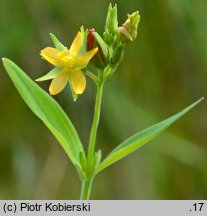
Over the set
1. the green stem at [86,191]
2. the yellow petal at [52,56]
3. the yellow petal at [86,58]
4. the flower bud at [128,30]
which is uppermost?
the flower bud at [128,30]

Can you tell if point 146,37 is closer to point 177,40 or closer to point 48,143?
point 177,40

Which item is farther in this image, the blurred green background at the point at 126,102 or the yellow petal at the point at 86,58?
the blurred green background at the point at 126,102

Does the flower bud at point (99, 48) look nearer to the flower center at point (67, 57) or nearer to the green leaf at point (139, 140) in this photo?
the flower center at point (67, 57)

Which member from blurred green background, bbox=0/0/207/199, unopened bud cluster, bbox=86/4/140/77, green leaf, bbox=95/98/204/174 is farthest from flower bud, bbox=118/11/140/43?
blurred green background, bbox=0/0/207/199

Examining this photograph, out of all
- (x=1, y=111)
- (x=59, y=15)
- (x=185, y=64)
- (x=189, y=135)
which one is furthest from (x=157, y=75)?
(x=1, y=111)

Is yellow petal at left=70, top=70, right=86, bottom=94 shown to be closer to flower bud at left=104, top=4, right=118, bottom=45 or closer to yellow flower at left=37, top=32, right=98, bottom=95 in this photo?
yellow flower at left=37, top=32, right=98, bottom=95

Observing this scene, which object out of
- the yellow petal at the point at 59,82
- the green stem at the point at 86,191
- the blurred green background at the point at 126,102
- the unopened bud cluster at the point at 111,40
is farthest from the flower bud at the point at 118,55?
the blurred green background at the point at 126,102

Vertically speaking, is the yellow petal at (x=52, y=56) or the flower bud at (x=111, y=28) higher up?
the flower bud at (x=111, y=28)
